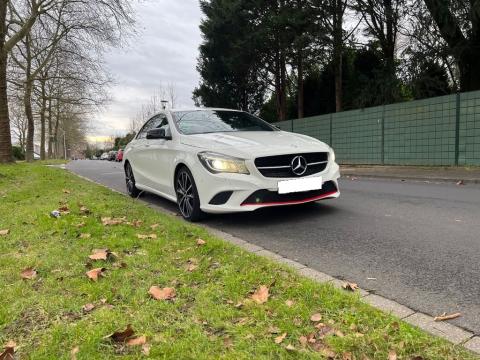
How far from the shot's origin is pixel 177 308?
275 centimetres

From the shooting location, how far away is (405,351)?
2.15 m

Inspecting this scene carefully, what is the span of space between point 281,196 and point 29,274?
2.84m

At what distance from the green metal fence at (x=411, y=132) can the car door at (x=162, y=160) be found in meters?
9.94

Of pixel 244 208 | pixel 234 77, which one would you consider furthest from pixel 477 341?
pixel 234 77

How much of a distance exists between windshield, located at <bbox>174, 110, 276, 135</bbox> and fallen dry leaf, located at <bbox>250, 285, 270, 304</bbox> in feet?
11.4

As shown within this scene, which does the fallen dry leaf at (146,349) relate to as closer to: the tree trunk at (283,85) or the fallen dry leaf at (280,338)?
the fallen dry leaf at (280,338)

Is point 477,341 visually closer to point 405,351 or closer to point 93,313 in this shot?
point 405,351

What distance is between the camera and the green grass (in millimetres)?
2242

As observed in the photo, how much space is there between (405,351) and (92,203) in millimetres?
5429

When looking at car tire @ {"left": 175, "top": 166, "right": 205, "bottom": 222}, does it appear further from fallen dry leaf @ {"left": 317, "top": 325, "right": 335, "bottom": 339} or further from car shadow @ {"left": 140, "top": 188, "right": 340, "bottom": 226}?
fallen dry leaf @ {"left": 317, "top": 325, "right": 335, "bottom": 339}

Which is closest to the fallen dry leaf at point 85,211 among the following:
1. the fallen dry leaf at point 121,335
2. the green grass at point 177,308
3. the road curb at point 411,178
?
the green grass at point 177,308

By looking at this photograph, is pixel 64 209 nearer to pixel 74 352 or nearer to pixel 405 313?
pixel 74 352

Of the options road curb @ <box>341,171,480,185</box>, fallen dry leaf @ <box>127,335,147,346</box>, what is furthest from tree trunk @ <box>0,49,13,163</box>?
fallen dry leaf @ <box>127,335,147,346</box>

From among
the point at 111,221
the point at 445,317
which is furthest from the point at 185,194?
the point at 445,317
